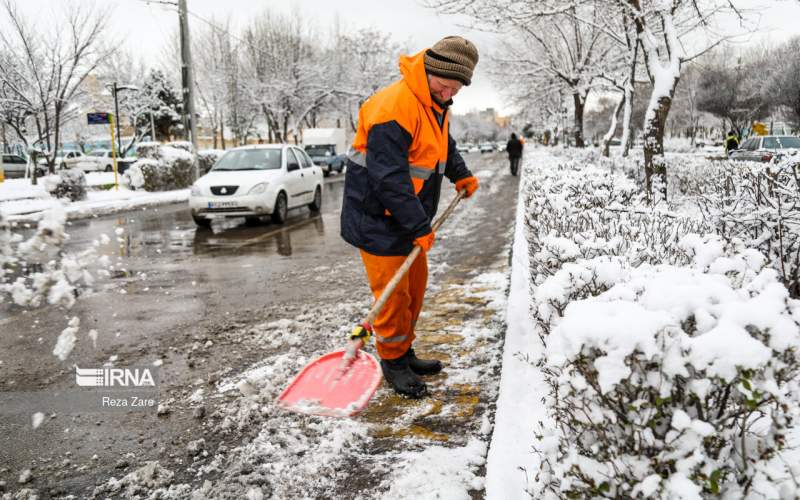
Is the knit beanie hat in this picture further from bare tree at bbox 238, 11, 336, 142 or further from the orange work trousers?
bare tree at bbox 238, 11, 336, 142

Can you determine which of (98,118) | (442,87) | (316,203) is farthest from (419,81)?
(98,118)

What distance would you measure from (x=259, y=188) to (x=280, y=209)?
0.67m

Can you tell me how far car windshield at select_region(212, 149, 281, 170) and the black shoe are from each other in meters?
8.49

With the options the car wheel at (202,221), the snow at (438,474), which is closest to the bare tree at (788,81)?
the car wheel at (202,221)

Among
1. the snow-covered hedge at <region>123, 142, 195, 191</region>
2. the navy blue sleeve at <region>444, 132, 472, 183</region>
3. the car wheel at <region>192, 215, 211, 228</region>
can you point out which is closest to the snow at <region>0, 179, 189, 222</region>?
the snow-covered hedge at <region>123, 142, 195, 191</region>

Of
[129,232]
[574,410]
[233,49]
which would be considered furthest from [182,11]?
[233,49]

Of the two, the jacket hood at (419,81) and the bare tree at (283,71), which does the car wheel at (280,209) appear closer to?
the jacket hood at (419,81)

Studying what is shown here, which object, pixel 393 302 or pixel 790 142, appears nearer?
pixel 393 302

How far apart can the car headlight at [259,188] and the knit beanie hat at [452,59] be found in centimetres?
797

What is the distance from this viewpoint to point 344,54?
152 feet

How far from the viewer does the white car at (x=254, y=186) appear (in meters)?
10.5

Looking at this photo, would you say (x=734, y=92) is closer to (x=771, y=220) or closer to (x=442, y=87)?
(x=771, y=220)

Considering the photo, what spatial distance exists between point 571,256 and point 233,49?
42.2 m

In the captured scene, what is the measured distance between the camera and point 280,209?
1118cm
